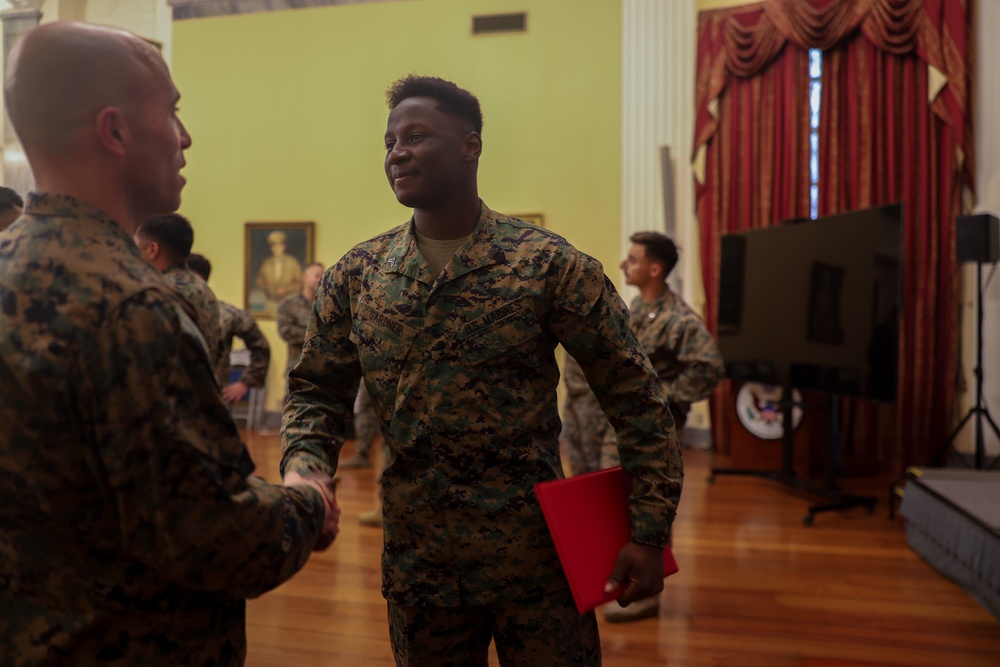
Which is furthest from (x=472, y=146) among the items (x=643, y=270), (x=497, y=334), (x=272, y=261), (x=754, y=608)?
(x=272, y=261)

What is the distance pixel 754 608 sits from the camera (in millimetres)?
3467

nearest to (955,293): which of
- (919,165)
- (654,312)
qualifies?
(919,165)

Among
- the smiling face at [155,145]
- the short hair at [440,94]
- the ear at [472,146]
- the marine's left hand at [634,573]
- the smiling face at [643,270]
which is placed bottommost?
the marine's left hand at [634,573]

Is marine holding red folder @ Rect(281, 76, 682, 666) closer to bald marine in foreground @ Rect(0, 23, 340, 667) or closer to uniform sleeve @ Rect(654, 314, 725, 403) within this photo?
bald marine in foreground @ Rect(0, 23, 340, 667)

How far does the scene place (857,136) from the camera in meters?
6.60

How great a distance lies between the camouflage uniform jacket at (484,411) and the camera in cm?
156

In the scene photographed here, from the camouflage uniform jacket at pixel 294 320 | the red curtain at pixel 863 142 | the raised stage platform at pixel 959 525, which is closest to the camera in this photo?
the raised stage platform at pixel 959 525

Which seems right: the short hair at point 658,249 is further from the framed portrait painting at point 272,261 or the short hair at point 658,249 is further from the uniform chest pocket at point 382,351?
the framed portrait painting at point 272,261

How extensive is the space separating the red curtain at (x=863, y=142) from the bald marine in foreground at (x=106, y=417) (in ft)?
20.1

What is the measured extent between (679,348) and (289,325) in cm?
464

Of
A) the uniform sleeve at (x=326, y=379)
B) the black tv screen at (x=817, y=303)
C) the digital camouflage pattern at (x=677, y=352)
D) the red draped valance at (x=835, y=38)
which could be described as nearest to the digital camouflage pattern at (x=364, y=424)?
the black tv screen at (x=817, y=303)

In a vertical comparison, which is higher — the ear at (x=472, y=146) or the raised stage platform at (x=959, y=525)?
the ear at (x=472, y=146)

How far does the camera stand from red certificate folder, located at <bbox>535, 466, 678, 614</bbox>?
150cm

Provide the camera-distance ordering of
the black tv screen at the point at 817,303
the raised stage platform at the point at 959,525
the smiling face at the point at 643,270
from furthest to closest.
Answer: the black tv screen at the point at 817,303, the smiling face at the point at 643,270, the raised stage platform at the point at 959,525
